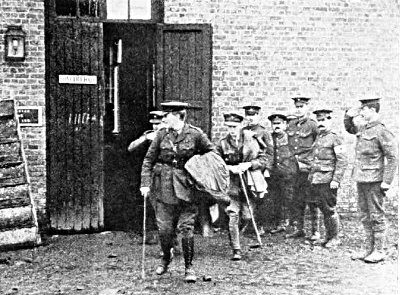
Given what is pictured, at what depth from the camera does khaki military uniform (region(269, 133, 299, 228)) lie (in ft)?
31.1

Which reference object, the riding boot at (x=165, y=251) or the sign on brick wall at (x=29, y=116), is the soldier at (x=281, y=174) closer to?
the riding boot at (x=165, y=251)

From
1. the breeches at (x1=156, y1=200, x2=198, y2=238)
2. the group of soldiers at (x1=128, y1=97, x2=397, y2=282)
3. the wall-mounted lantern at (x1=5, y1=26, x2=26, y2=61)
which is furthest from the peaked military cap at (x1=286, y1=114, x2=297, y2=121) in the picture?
the wall-mounted lantern at (x1=5, y1=26, x2=26, y2=61)

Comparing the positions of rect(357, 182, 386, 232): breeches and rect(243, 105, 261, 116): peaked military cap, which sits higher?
rect(243, 105, 261, 116): peaked military cap

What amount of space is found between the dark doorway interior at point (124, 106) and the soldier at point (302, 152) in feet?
8.18

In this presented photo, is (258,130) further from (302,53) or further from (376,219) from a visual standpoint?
(376,219)

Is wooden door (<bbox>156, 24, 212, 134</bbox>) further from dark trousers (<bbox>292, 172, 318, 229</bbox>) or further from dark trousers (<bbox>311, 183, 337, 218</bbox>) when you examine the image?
dark trousers (<bbox>311, 183, 337, 218</bbox>)

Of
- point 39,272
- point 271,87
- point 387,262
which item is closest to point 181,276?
point 39,272

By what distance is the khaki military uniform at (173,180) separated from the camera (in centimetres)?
702

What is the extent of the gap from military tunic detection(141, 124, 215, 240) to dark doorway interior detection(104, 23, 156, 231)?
9.99 feet

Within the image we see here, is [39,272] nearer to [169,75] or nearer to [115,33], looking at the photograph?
[169,75]

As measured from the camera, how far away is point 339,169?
27.7ft

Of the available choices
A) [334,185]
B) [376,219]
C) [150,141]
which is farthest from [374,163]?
[150,141]

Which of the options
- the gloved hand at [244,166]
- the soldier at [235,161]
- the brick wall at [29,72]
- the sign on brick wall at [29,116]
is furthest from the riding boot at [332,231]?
the sign on brick wall at [29,116]

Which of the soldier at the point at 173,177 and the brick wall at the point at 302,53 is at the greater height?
the brick wall at the point at 302,53
